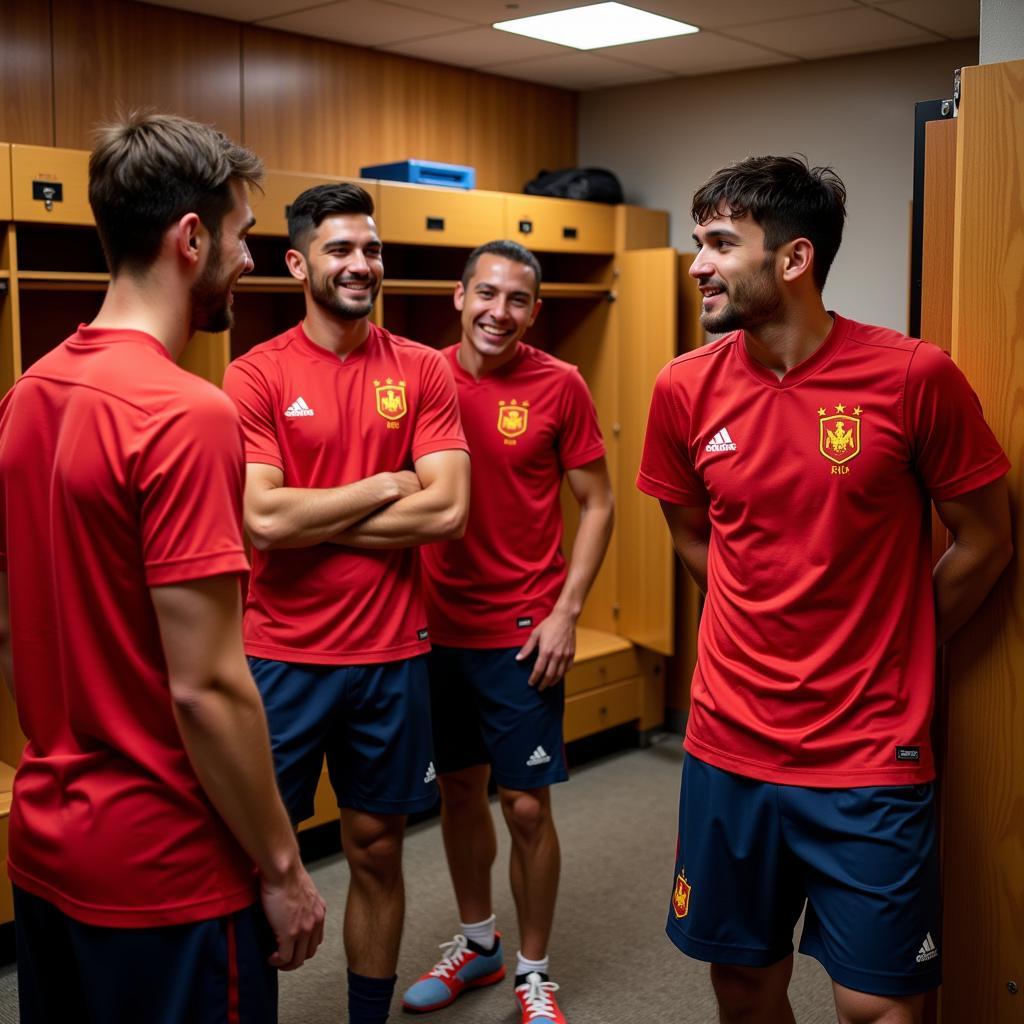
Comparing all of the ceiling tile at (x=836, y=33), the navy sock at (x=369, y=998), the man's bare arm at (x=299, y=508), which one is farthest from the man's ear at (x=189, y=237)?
the ceiling tile at (x=836, y=33)

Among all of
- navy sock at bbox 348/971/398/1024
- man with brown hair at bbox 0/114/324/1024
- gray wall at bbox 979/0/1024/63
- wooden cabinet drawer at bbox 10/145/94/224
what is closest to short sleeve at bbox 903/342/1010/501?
gray wall at bbox 979/0/1024/63

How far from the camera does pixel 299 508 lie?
234 cm

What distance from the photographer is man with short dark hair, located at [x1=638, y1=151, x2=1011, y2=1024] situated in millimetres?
1771

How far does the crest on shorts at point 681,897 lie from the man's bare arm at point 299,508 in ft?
2.99

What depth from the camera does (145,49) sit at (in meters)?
3.82

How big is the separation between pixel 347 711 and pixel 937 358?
1.31 m

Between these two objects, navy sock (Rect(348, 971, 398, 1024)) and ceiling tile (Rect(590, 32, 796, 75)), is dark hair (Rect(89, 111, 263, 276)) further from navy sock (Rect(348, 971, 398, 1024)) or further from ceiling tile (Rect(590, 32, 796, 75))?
ceiling tile (Rect(590, 32, 796, 75))

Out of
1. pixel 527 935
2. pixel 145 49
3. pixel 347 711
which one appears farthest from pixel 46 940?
pixel 145 49

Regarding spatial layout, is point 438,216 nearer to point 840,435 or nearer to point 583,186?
point 583,186

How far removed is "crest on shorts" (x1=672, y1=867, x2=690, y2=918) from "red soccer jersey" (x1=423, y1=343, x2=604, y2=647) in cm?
89

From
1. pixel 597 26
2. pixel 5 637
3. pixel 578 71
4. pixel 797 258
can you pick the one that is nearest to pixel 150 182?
pixel 5 637

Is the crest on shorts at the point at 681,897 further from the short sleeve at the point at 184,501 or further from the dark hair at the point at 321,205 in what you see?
the dark hair at the point at 321,205

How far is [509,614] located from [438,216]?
1.78 metres

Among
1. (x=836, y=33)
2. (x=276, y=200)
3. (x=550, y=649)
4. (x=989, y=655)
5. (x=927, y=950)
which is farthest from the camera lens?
(x=836, y=33)
